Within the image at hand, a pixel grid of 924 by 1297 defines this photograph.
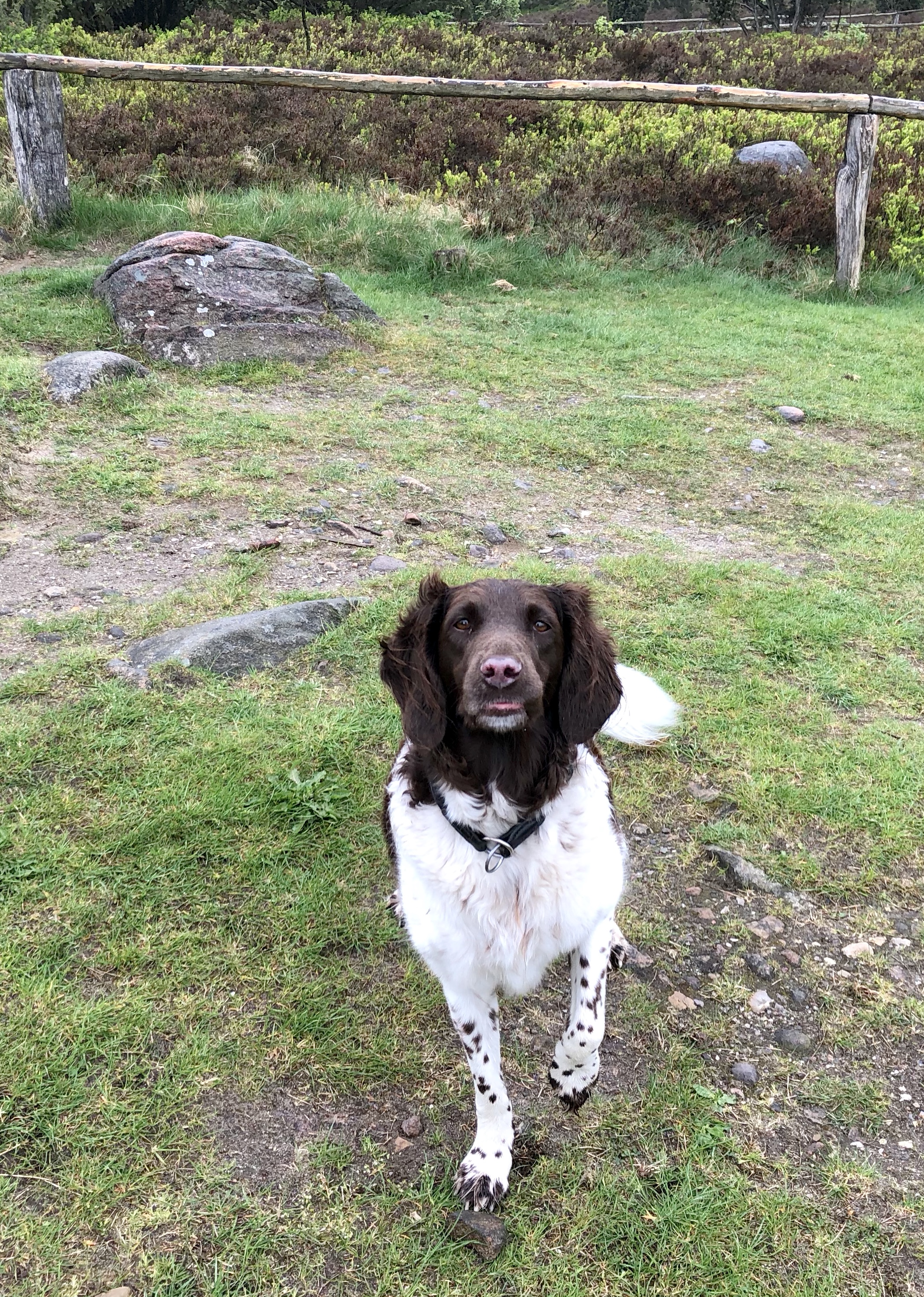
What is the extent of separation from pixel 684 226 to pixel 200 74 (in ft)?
16.7

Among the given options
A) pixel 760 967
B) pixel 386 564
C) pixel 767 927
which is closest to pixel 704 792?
pixel 767 927

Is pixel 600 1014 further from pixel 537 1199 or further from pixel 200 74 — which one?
pixel 200 74

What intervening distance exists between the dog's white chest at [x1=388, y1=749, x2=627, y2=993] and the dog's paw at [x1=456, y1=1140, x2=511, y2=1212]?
0.33m

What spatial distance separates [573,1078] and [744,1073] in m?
0.44

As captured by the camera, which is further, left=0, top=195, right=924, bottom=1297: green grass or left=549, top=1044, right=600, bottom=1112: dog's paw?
left=549, top=1044, right=600, bottom=1112: dog's paw

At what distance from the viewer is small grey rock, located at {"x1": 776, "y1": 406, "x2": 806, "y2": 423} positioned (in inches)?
247

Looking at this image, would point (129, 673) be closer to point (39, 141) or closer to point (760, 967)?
point (760, 967)

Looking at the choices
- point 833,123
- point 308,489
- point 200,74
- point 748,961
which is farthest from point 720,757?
point 833,123

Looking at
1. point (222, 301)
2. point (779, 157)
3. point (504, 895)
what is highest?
point (779, 157)

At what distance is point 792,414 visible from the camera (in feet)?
20.6

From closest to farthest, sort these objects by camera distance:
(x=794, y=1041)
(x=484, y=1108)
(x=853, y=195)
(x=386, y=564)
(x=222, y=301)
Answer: (x=484, y=1108)
(x=794, y=1041)
(x=386, y=564)
(x=222, y=301)
(x=853, y=195)

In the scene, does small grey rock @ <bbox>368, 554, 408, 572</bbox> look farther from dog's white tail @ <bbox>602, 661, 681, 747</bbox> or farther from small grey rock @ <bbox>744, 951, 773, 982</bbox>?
small grey rock @ <bbox>744, 951, 773, 982</bbox>

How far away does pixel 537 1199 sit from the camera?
74.8 inches

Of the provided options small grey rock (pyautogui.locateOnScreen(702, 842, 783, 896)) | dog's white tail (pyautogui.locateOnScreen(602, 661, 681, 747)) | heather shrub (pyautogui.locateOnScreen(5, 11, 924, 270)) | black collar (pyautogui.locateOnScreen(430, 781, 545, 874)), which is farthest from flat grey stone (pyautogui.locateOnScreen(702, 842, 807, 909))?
heather shrub (pyautogui.locateOnScreen(5, 11, 924, 270))
